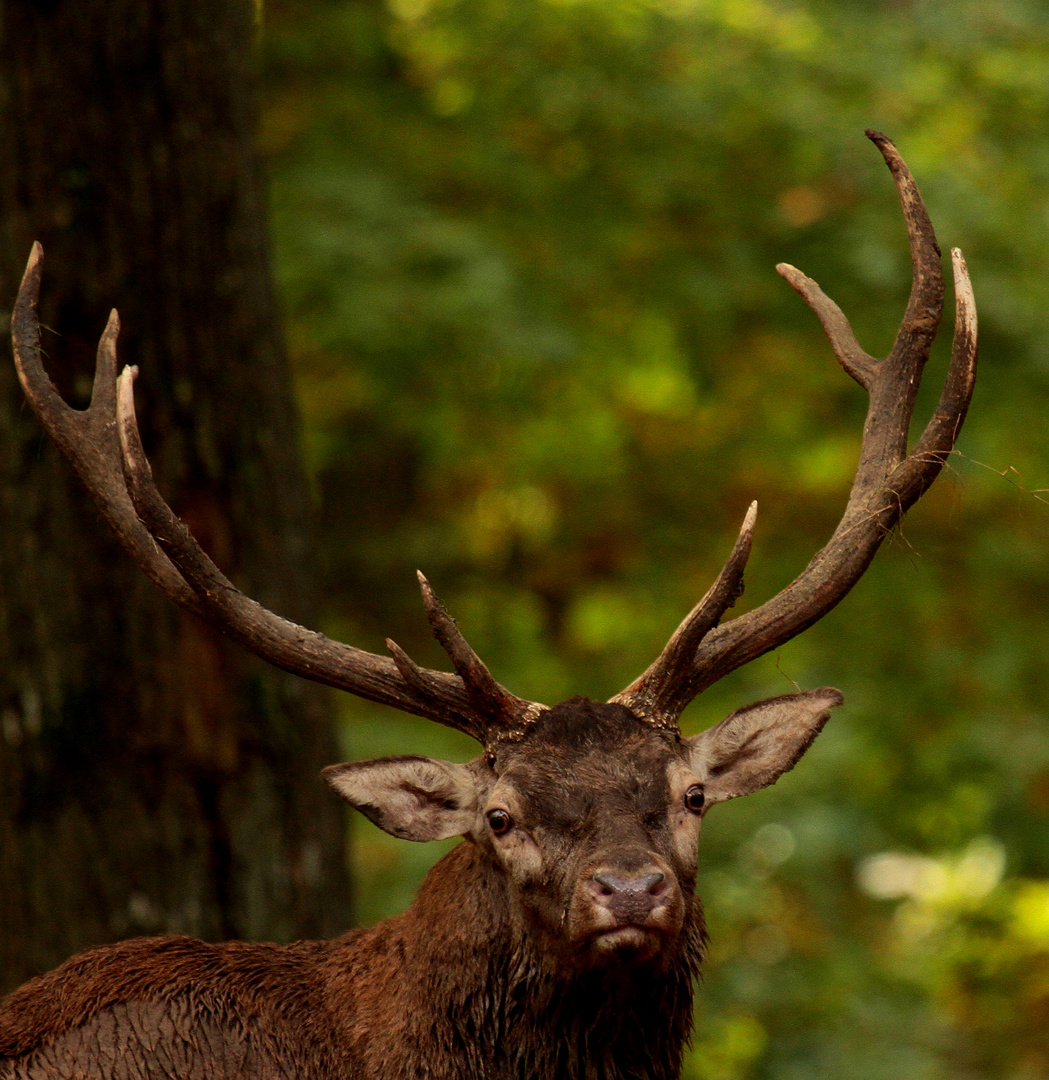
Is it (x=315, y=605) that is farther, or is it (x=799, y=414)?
(x=799, y=414)

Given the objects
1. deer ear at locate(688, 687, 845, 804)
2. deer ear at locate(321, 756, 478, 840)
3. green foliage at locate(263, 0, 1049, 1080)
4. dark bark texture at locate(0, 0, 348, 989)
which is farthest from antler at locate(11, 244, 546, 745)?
green foliage at locate(263, 0, 1049, 1080)

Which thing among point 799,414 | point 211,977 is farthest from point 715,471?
point 211,977

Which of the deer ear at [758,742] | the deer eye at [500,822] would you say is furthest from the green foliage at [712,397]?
the deer eye at [500,822]

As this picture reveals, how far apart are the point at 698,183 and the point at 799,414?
1.78m

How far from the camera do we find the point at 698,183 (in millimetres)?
8164

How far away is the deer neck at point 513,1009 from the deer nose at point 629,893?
0.95 feet

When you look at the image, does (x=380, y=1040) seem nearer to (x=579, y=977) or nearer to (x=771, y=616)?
(x=579, y=977)

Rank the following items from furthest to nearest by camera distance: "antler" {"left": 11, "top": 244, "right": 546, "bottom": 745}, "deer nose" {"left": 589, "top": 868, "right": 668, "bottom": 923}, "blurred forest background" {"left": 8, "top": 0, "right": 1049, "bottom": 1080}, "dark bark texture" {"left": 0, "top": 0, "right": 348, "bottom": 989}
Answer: "blurred forest background" {"left": 8, "top": 0, "right": 1049, "bottom": 1080} < "dark bark texture" {"left": 0, "top": 0, "right": 348, "bottom": 989} < "antler" {"left": 11, "top": 244, "right": 546, "bottom": 745} < "deer nose" {"left": 589, "top": 868, "right": 668, "bottom": 923}

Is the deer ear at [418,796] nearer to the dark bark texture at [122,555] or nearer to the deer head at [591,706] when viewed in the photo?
the deer head at [591,706]

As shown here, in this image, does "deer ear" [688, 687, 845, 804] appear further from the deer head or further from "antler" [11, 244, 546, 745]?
"antler" [11, 244, 546, 745]

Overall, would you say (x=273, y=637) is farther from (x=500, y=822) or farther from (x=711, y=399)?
(x=711, y=399)

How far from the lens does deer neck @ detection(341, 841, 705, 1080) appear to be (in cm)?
364

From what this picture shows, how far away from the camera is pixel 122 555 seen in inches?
198

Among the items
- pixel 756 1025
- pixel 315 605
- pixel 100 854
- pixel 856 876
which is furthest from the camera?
pixel 856 876
